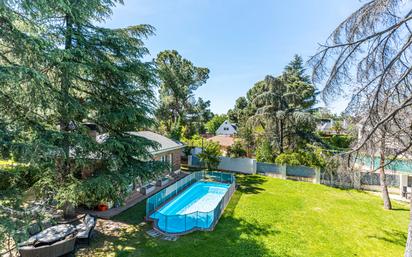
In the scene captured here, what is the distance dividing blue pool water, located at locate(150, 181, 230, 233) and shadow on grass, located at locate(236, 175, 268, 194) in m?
1.61

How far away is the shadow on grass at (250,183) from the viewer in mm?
16177

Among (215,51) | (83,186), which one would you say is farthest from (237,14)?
(83,186)

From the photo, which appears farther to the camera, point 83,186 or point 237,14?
point 237,14

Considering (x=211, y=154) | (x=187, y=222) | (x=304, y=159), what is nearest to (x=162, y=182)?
(x=211, y=154)

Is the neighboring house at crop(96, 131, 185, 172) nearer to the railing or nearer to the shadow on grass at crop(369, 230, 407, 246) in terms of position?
the railing

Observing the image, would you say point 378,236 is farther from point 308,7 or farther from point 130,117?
point 130,117

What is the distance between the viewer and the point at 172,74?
84.7 feet

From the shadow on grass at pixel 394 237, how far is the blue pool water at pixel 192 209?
302 inches

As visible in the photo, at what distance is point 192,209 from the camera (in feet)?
45.6

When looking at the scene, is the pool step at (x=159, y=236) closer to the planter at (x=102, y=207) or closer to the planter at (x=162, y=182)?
the planter at (x=102, y=207)

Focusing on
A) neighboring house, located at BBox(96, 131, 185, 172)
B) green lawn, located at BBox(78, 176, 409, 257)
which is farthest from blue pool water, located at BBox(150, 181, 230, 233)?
neighboring house, located at BBox(96, 131, 185, 172)

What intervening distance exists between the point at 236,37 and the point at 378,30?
487 inches

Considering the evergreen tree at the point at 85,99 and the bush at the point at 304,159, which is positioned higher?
the evergreen tree at the point at 85,99

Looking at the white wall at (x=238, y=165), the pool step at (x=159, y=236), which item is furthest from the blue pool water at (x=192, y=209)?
the white wall at (x=238, y=165)
